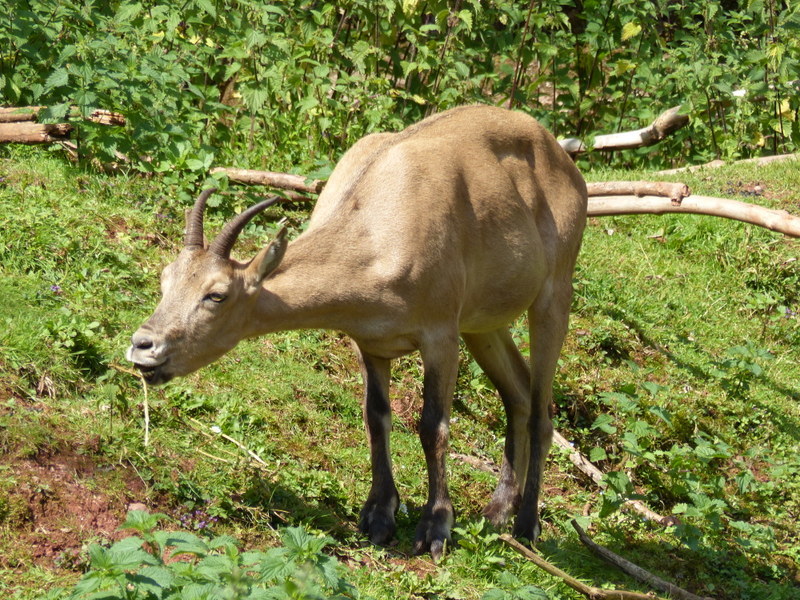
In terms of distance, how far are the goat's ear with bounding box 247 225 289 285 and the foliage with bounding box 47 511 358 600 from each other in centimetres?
160

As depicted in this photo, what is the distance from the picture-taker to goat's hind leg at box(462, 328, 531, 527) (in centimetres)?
708

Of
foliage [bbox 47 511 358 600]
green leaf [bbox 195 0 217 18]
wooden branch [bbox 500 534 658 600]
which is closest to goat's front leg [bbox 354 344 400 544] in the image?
wooden branch [bbox 500 534 658 600]

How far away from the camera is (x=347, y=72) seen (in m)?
11.9

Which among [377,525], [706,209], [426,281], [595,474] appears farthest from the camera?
[706,209]

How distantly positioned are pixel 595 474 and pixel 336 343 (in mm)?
2137

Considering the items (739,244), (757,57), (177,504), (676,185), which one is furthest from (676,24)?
(177,504)

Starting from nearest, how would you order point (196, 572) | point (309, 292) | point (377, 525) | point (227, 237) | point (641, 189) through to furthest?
point (196, 572) → point (227, 237) → point (309, 292) → point (377, 525) → point (641, 189)

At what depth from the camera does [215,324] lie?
5.57m

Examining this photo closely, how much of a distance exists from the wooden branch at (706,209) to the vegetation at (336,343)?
0.88 m

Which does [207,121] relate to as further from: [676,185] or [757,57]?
[757,57]

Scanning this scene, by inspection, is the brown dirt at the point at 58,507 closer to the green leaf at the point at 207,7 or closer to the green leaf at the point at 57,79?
the green leaf at the point at 57,79

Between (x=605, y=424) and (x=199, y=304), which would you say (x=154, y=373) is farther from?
(x=605, y=424)

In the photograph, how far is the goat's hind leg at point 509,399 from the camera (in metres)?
7.08

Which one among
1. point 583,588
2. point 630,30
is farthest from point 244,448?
point 630,30
